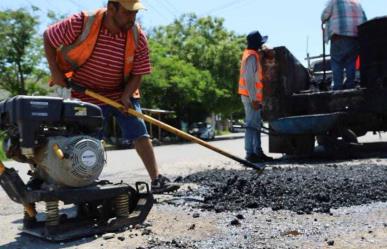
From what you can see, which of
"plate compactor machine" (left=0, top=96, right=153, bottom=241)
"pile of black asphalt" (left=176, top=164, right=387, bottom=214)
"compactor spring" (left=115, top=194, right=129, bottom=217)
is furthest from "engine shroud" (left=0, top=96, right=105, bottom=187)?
"pile of black asphalt" (left=176, top=164, right=387, bottom=214)

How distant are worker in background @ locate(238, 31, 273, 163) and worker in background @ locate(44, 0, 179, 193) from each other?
3474 mm

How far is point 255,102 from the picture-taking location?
8164 mm

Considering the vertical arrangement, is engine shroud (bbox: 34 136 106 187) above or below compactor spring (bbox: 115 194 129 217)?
above

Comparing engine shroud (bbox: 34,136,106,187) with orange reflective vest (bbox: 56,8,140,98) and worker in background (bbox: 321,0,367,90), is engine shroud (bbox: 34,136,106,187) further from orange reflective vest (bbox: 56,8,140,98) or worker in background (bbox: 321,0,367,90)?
worker in background (bbox: 321,0,367,90)

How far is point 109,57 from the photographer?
4.49 m

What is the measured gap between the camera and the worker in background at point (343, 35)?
8.02 meters

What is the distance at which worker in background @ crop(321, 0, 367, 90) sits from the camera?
802 cm

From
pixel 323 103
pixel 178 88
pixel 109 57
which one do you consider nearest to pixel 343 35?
pixel 323 103

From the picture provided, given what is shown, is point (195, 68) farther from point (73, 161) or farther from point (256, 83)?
point (73, 161)

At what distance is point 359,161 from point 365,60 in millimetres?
1498

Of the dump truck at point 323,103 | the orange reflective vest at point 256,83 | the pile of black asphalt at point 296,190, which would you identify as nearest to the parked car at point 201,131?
the dump truck at point 323,103

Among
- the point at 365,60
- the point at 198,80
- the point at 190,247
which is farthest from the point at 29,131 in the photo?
the point at 198,80

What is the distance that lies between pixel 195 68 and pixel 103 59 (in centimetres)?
3399

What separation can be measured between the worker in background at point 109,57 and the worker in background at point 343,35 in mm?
4246
